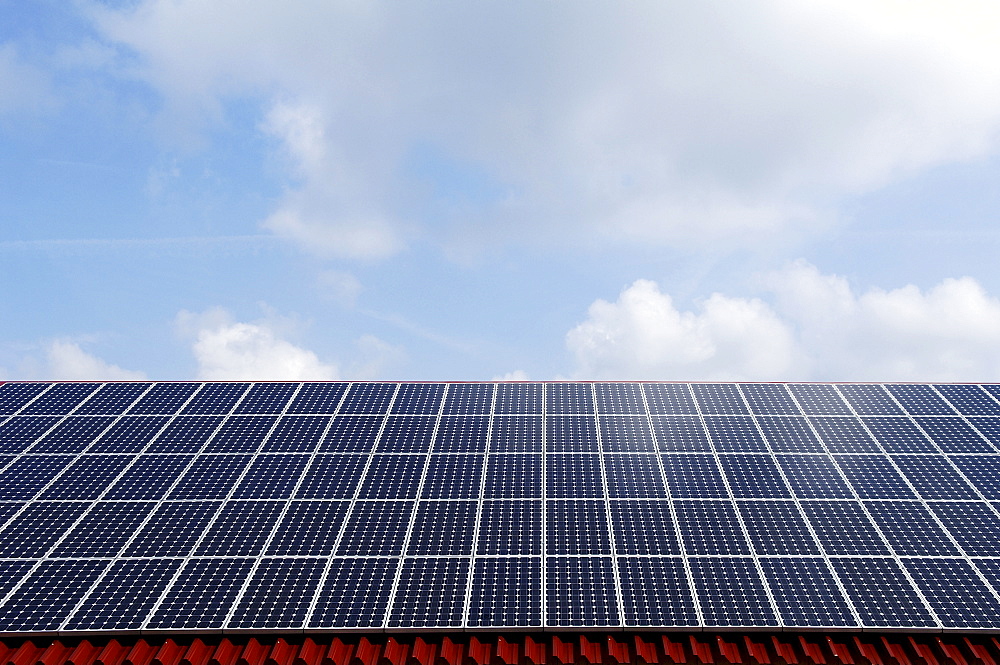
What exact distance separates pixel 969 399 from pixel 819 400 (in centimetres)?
569

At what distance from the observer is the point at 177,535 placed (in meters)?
15.8

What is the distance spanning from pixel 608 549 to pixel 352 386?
1399 cm

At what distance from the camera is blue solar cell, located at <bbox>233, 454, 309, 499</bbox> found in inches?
693

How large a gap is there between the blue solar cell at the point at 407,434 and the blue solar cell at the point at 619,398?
6757 mm

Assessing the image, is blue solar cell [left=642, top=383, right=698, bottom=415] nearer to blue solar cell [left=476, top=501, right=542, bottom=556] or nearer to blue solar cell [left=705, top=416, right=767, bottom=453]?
blue solar cell [left=705, top=416, right=767, bottom=453]

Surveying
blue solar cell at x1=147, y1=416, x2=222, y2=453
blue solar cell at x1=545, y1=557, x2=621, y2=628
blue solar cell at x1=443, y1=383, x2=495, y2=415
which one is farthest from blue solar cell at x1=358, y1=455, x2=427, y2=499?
blue solar cell at x1=147, y1=416, x2=222, y2=453

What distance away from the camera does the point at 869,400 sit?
23.6 m

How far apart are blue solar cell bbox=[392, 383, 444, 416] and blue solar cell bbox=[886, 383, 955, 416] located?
1818 centimetres

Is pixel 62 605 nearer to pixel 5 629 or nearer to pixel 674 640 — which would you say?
pixel 5 629

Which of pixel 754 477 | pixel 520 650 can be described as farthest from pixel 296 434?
pixel 754 477

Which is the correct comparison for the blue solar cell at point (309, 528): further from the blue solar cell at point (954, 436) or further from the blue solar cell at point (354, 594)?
the blue solar cell at point (954, 436)

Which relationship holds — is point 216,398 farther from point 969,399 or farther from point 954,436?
point 969,399

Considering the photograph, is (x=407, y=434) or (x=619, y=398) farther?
(x=619, y=398)

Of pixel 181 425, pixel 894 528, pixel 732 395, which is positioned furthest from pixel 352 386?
pixel 894 528
